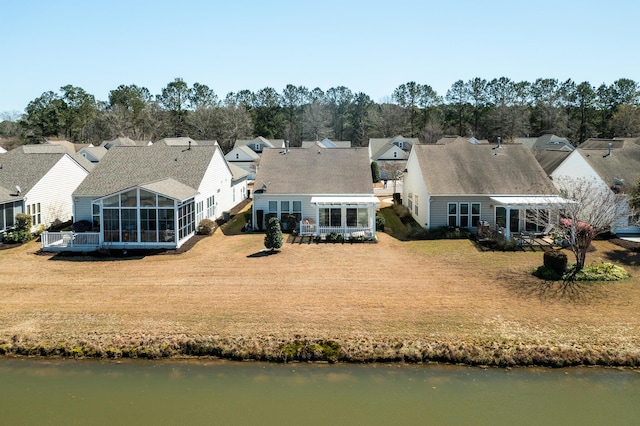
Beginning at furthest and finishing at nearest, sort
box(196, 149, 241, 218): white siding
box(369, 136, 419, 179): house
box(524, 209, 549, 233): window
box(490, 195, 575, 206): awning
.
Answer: box(369, 136, 419, 179): house
box(196, 149, 241, 218): white siding
box(524, 209, 549, 233): window
box(490, 195, 575, 206): awning

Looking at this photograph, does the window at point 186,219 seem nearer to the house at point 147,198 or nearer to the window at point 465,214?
the house at point 147,198

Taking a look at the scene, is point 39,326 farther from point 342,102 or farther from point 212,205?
point 342,102

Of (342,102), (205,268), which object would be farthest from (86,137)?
(205,268)

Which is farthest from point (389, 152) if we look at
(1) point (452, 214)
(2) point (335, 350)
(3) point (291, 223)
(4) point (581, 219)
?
(2) point (335, 350)

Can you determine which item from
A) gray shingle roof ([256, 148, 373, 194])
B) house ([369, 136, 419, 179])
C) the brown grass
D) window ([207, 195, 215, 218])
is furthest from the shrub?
house ([369, 136, 419, 179])

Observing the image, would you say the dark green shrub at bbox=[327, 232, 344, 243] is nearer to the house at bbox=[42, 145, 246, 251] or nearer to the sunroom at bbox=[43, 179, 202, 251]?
the house at bbox=[42, 145, 246, 251]

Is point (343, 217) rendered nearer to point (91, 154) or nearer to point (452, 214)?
point (452, 214)

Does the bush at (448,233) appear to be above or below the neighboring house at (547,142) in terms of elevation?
below

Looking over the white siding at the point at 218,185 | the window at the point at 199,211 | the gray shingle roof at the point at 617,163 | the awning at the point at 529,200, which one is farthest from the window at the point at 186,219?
the gray shingle roof at the point at 617,163
